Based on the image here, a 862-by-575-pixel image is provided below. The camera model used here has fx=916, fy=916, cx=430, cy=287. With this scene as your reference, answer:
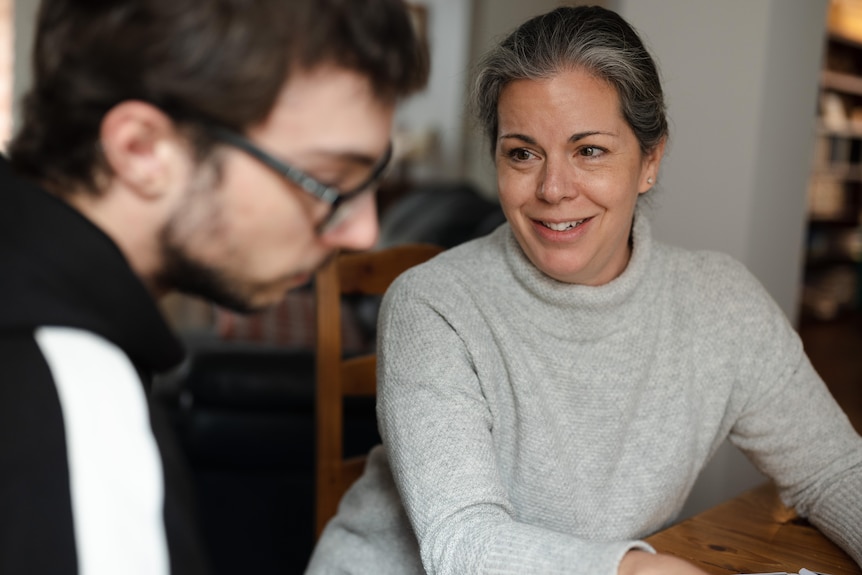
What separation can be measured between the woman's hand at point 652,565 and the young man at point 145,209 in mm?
443

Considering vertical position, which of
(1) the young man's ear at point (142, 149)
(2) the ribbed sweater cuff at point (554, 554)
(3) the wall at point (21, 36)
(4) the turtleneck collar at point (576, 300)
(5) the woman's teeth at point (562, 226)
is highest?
(3) the wall at point (21, 36)

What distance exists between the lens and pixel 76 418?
1.83 ft

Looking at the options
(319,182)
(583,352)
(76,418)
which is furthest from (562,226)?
(76,418)

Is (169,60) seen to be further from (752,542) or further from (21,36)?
(21,36)

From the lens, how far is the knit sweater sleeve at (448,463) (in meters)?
0.97

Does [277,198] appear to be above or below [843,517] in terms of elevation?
above

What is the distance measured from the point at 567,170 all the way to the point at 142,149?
73 centimetres

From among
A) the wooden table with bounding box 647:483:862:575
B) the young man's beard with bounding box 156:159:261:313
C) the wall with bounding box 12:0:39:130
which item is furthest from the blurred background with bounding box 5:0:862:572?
the wall with bounding box 12:0:39:130

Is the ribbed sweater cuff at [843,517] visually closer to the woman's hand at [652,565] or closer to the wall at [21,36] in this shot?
the woman's hand at [652,565]

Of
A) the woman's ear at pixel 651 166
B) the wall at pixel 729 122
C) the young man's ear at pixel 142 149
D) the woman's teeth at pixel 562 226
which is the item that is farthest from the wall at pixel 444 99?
the young man's ear at pixel 142 149

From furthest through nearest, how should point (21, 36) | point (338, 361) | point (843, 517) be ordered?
point (21, 36) < point (338, 361) < point (843, 517)

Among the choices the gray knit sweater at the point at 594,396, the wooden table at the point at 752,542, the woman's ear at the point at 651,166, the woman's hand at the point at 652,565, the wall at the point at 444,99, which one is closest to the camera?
the woman's hand at the point at 652,565

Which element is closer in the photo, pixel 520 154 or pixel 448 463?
pixel 448 463

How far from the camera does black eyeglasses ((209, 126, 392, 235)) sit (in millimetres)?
680
